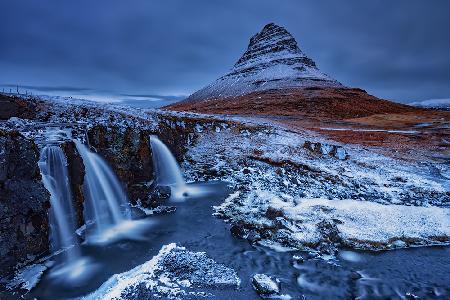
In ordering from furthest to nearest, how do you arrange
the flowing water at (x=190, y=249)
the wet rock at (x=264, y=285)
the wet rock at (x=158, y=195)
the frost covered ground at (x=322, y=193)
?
the wet rock at (x=158, y=195)
the frost covered ground at (x=322, y=193)
the flowing water at (x=190, y=249)
the wet rock at (x=264, y=285)

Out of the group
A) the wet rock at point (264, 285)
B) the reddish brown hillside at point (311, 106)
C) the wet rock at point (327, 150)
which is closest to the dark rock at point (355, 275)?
the wet rock at point (264, 285)

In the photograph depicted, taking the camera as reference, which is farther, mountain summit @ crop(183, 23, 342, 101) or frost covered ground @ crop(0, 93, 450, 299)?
mountain summit @ crop(183, 23, 342, 101)

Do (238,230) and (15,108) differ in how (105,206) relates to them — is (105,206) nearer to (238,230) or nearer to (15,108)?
(238,230)

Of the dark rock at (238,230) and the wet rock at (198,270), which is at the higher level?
the dark rock at (238,230)

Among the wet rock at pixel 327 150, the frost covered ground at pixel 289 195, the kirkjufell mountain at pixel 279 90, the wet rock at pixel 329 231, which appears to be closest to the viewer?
the frost covered ground at pixel 289 195

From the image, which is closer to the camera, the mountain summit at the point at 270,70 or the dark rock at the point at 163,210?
the dark rock at the point at 163,210

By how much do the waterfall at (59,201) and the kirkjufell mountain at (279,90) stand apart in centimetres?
6088

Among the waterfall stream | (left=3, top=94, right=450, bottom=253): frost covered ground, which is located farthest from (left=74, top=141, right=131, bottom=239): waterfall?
(left=3, top=94, right=450, bottom=253): frost covered ground

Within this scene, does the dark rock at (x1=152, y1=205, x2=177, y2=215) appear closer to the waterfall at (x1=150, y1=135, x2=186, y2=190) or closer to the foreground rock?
the waterfall at (x1=150, y1=135, x2=186, y2=190)

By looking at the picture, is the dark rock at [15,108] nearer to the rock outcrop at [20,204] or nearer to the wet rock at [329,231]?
the rock outcrop at [20,204]

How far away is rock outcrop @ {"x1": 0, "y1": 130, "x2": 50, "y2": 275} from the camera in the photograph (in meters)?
9.52

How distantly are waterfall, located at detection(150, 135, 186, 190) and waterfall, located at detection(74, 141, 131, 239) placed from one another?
474 centimetres

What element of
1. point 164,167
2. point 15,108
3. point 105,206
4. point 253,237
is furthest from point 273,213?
point 15,108

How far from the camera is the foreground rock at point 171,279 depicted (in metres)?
8.84
